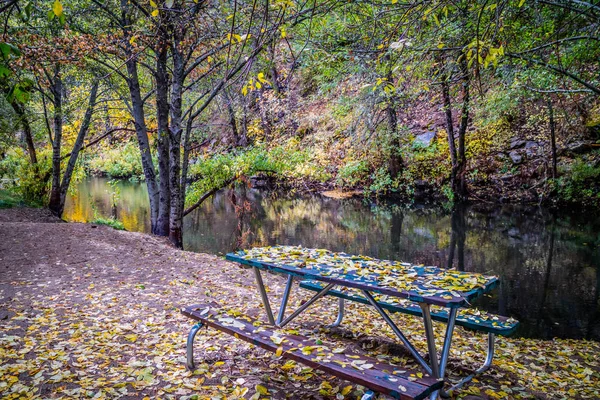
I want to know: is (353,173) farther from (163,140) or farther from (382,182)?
(163,140)

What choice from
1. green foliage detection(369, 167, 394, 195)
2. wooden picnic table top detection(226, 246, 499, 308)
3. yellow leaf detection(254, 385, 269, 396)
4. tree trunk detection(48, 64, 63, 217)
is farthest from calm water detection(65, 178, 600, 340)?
yellow leaf detection(254, 385, 269, 396)

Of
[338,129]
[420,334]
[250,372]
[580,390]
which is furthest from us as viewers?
[338,129]

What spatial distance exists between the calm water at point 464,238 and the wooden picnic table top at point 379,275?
352 cm

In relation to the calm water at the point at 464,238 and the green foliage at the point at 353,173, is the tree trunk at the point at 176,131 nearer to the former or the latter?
the calm water at the point at 464,238

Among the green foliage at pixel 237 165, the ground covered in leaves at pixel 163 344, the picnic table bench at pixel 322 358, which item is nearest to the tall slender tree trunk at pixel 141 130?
the green foliage at pixel 237 165

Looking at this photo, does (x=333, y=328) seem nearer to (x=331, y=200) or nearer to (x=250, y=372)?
(x=250, y=372)

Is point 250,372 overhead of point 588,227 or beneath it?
beneath

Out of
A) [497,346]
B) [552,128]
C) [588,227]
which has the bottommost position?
[497,346]

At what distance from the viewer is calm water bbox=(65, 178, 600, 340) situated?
7.08 m

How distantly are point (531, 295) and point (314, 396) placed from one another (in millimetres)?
6016

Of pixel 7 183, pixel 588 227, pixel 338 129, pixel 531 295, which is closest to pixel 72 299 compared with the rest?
pixel 531 295

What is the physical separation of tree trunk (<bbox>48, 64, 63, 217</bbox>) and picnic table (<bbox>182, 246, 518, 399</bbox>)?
10.3m

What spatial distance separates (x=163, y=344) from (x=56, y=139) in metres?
10.6

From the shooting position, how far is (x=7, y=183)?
1428 cm
